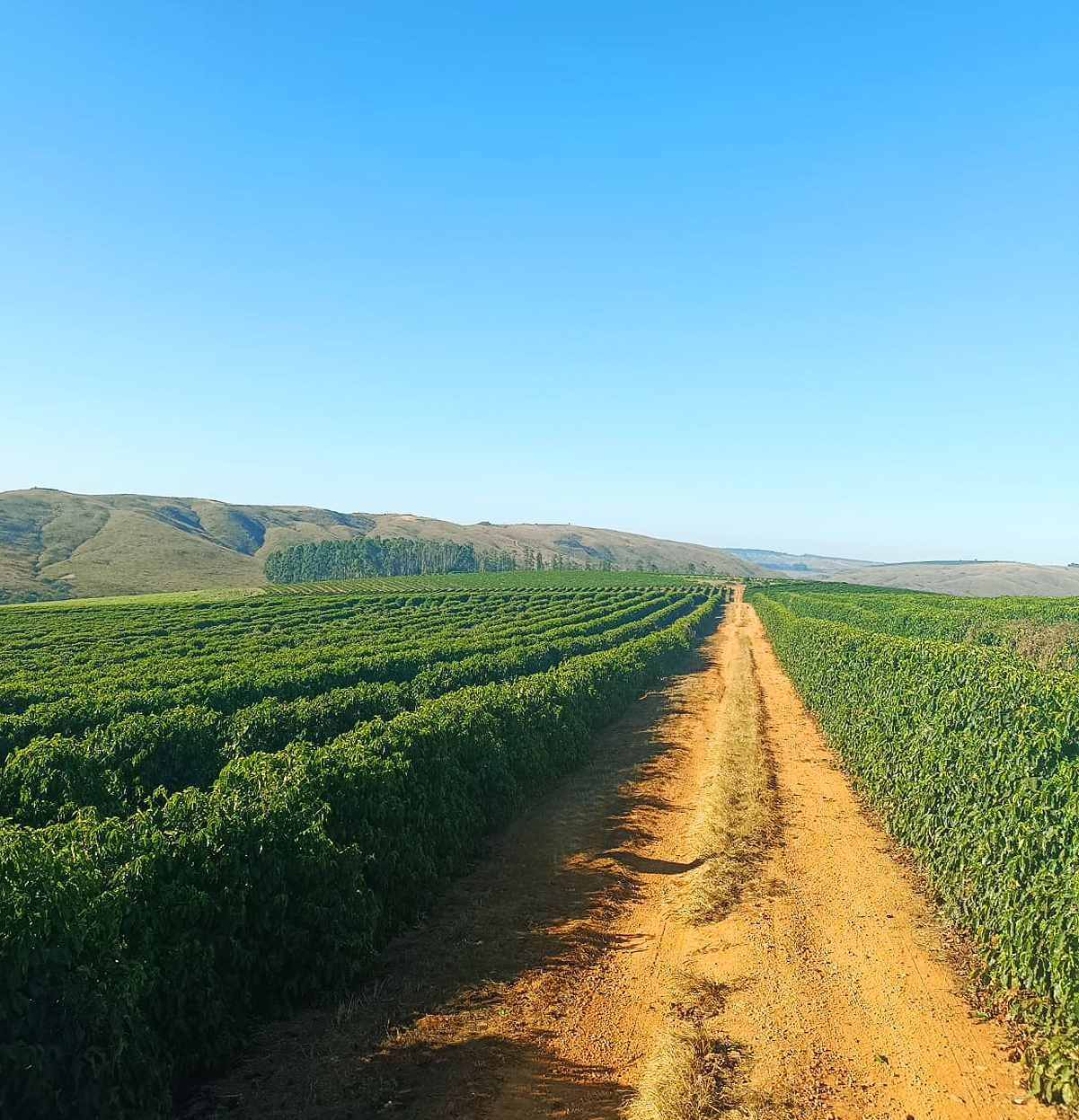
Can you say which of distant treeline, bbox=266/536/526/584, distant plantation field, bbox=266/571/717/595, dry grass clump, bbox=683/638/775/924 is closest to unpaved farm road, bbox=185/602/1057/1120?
dry grass clump, bbox=683/638/775/924

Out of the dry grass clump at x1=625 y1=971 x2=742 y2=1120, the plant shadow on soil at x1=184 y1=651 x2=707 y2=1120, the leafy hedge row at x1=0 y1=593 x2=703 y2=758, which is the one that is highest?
the leafy hedge row at x1=0 y1=593 x2=703 y2=758

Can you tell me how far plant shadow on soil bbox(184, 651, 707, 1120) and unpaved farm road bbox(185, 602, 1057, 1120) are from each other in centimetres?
3

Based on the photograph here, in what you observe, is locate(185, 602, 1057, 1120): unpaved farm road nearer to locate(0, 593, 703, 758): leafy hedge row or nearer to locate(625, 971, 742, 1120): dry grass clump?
locate(625, 971, 742, 1120): dry grass clump

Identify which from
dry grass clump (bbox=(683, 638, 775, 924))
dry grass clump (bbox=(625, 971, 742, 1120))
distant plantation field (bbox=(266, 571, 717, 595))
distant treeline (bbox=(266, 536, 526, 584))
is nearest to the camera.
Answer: dry grass clump (bbox=(625, 971, 742, 1120))

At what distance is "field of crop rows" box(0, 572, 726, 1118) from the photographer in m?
6.09

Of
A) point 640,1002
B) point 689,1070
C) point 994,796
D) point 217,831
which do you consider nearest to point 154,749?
point 217,831

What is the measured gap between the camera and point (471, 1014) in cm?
882

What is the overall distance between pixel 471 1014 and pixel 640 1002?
208 centimetres

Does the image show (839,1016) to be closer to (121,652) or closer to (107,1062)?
(107,1062)

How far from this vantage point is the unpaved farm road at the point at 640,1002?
7.38 metres

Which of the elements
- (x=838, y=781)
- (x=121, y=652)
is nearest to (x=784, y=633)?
(x=838, y=781)

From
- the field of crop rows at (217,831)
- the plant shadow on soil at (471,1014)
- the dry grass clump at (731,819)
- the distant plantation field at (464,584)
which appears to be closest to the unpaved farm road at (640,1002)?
the plant shadow on soil at (471,1014)

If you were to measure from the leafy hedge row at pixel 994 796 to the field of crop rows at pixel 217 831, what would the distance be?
Result: 7712mm

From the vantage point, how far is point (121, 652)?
3462 cm
